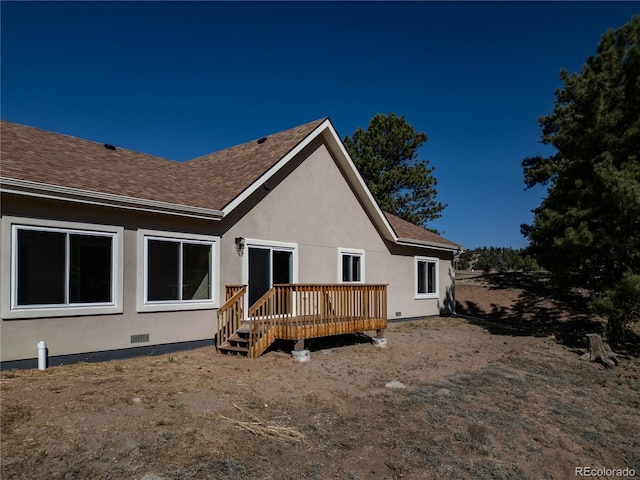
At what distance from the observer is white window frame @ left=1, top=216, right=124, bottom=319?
717 centimetres

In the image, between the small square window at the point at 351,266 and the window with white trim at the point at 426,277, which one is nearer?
the small square window at the point at 351,266

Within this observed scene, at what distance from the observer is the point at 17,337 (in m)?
7.29

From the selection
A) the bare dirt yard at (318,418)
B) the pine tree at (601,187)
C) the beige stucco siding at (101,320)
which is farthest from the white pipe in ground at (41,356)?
the pine tree at (601,187)

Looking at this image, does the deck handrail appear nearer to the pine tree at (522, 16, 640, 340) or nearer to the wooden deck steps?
the wooden deck steps

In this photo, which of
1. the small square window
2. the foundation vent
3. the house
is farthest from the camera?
the small square window

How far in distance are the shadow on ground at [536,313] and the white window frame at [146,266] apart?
1017 cm

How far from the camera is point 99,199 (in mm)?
8180

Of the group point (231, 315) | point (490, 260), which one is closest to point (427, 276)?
point (231, 315)

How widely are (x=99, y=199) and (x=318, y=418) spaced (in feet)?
18.2

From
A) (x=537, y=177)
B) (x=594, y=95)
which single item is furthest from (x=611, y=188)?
(x=537, y=177)

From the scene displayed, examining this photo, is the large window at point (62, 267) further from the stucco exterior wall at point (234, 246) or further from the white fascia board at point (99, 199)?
the white fascia board at point (99, 199)

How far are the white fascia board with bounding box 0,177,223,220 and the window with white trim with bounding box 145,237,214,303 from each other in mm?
651

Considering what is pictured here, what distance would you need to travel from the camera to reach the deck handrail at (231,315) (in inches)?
384

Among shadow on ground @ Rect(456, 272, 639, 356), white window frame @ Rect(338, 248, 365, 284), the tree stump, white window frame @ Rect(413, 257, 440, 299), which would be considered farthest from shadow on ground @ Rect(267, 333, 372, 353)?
shadow on ground @ Rect(456, 272, 639, 356)
